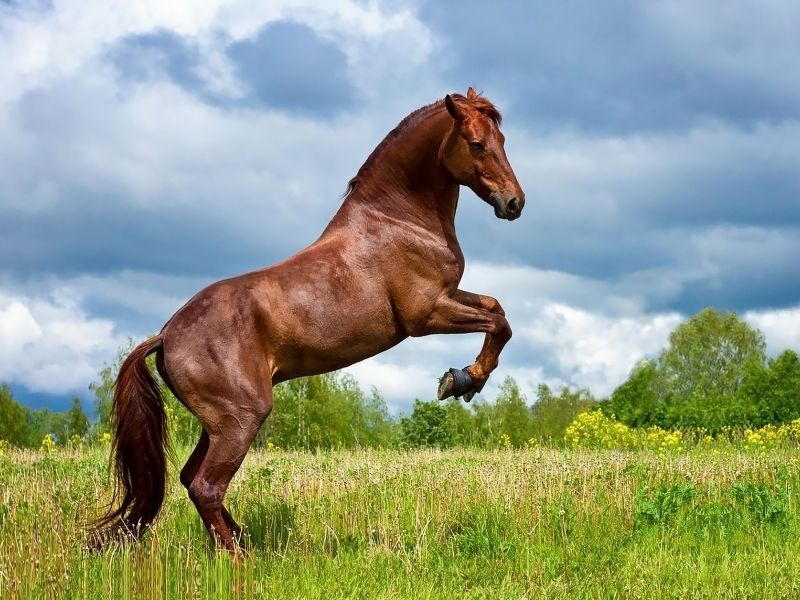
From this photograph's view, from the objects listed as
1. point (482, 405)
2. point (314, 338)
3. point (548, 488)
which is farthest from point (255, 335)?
point (482, 405)

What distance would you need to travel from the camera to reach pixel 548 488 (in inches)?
353

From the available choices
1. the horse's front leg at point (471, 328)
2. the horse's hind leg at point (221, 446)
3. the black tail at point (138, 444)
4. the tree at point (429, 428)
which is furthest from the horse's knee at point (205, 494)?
the tree at point (429, 428)

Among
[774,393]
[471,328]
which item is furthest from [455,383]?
[774,393]

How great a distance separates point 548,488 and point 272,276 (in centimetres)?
406

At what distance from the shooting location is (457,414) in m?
25.2

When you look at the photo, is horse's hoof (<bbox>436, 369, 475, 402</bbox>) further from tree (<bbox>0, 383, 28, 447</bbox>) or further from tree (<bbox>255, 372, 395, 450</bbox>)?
tree (<bbox>0, 383, 28, 447</bbox>)

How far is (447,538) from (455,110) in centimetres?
352

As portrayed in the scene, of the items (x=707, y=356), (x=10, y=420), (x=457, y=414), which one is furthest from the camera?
(x=707, y=356)

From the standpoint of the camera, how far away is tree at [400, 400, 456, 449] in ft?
65.5

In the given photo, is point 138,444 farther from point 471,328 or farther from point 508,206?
point 508,206

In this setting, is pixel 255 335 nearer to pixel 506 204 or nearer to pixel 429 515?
pixel 506 204

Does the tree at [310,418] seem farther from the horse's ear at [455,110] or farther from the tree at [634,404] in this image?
the horse's ear at [455,110]

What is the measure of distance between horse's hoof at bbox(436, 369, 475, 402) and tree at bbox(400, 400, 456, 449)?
526 inches

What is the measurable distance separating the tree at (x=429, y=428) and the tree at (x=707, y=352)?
20288 mm
